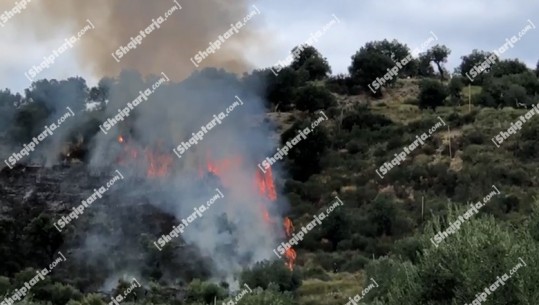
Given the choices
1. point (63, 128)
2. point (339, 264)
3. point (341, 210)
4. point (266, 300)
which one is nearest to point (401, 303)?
point (266, 300)

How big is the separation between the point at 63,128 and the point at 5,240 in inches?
979

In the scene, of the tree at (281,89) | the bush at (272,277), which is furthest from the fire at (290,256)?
the tree at (281,89)

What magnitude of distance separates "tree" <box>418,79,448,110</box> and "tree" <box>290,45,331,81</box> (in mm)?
22620

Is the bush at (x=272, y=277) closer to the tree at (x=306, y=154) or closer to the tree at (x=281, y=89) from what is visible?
the tree at (x=306, y=154)

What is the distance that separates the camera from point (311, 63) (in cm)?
11775

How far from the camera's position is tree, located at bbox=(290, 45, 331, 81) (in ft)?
382

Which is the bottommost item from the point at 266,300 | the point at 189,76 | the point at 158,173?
the point at 266,300

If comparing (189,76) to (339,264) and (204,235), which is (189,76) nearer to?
(204,235)

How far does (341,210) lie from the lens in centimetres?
6550

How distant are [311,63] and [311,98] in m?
25.9

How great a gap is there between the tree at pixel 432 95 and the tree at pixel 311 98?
12321 millimetres

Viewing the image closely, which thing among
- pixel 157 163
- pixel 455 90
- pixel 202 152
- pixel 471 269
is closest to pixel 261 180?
pixel 202 152

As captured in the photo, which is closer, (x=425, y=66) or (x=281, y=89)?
(x=281, y=89)

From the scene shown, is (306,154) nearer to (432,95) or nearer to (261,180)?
(261,180)
